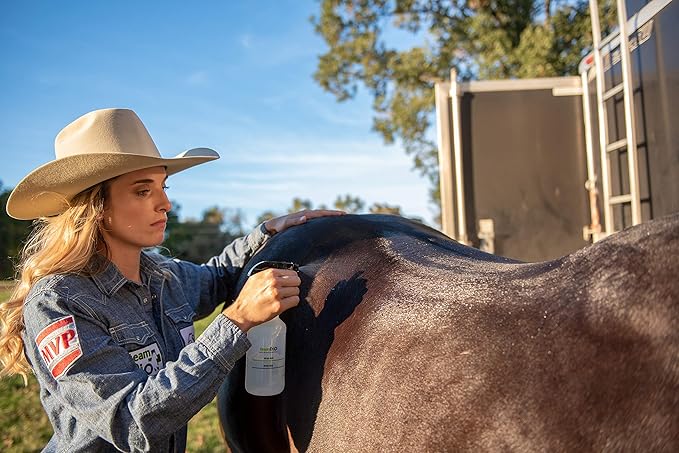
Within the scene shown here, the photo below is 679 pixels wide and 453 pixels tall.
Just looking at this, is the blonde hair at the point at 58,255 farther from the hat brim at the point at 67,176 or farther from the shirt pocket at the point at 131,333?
Result: the shirt pocket at the point at 131,333

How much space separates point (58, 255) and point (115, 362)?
44 centimetres

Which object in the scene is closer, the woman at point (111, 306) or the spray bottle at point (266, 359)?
the woman at point (111, 306)

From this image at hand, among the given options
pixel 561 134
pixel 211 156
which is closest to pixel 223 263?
pixel 211 156

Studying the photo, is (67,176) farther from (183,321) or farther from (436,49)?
(436,49)

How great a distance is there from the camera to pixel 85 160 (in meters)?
1.92

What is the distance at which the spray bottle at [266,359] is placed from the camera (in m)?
1.74

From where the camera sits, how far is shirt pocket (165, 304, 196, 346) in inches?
85.7

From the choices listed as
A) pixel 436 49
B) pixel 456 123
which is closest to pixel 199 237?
pixel 436 49

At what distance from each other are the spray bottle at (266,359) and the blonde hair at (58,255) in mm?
630

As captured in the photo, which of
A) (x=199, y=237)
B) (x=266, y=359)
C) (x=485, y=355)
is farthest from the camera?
(x=199, y=237)

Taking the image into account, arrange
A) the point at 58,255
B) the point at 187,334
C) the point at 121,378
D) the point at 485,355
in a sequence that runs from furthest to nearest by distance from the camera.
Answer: the point at 187,334 → the point at 58,255 → the point at 121,378 → the point at 485,355

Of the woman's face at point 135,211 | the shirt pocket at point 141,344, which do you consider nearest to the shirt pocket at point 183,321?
the shirt pocket at point 141,344

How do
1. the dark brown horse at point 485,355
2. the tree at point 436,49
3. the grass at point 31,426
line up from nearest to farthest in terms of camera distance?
the dark brown horse at point 485,355
the grass at point 31,426
the tree at point 436,49

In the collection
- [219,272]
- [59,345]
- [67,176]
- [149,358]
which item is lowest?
[149,358]
